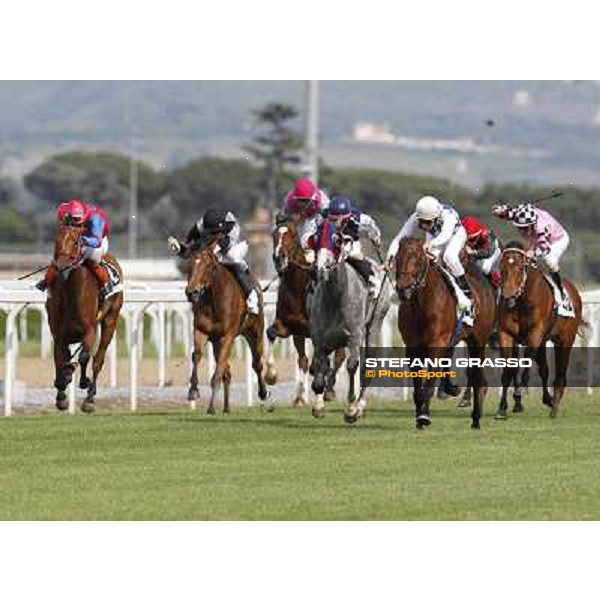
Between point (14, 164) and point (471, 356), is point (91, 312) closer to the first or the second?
point (471, 356)

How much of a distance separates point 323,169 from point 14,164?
63.3m

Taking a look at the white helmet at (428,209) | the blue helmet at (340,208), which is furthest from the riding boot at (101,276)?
the white helmet at (428,209)

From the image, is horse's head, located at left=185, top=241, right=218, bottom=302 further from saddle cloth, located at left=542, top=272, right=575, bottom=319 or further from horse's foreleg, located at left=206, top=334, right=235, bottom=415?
saddle cloth, located at left=542, top=272, right=575, bottom=319

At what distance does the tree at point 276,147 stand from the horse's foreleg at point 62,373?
9742 cm

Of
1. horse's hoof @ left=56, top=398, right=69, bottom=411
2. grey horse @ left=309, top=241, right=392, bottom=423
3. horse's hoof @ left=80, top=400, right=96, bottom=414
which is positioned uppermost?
grey horse @ left=309, top=241, right=392, bottom=423

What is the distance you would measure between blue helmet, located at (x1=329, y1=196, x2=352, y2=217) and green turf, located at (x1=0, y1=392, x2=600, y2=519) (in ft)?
5.14

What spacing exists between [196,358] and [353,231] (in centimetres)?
219

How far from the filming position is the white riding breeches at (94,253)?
60.9 ft

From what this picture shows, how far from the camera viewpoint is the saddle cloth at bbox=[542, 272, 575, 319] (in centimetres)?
1973

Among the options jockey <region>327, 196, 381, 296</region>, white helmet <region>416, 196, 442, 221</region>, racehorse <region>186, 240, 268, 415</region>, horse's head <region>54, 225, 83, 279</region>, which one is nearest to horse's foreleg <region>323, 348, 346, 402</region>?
jockey <region>327, 196, 381, 296</region>

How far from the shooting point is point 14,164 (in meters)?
174

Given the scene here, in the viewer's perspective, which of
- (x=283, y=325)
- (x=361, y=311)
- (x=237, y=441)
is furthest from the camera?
(x=283, y=325)

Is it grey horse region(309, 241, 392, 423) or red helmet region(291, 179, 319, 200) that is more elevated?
red helmet region(291, 179, 319, 200)

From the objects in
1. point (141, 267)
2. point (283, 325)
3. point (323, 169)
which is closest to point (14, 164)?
point (323, 169)
